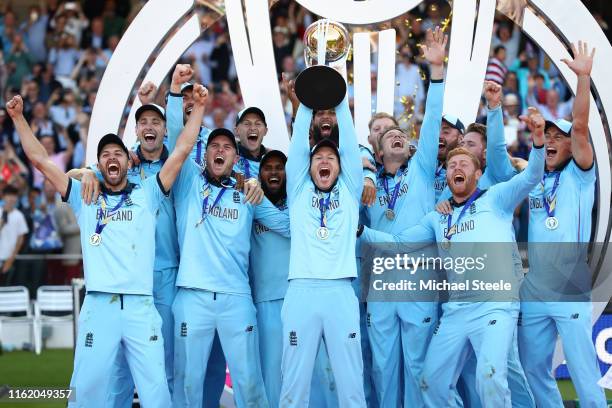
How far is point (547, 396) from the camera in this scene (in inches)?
364

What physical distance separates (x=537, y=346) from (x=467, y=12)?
3.03 m

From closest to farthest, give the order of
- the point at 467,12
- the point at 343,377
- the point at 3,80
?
the point at 343,377
the point at 467,12
the point at 3,80

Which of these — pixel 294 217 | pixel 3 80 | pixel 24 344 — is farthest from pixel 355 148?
pixel 3 80

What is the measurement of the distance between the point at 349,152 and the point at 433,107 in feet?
2.76

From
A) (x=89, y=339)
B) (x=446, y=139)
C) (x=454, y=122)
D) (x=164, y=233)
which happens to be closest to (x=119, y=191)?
(x=164, y=233)

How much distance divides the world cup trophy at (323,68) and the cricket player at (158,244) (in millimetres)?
1220

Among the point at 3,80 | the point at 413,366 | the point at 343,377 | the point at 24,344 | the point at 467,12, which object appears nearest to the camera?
the point at 343,377

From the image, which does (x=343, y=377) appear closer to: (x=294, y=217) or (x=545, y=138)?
(x=294, y=217)

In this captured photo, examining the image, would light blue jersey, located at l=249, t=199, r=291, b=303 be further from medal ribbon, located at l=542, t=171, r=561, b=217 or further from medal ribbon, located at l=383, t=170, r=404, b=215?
medal ribbon, located at l=542, t=171, r=561, b=217

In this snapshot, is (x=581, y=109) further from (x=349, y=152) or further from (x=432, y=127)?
(x=349, y=152)

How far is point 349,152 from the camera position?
8852 millimetres

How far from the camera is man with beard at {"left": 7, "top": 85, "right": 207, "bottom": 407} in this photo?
848 centimetres

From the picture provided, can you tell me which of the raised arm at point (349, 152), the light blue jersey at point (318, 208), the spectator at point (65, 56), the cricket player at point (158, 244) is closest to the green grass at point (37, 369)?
the cricket player at point (158, 244)

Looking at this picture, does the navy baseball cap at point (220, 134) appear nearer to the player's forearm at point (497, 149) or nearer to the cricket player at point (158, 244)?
the cricket player at point (158, 244)
